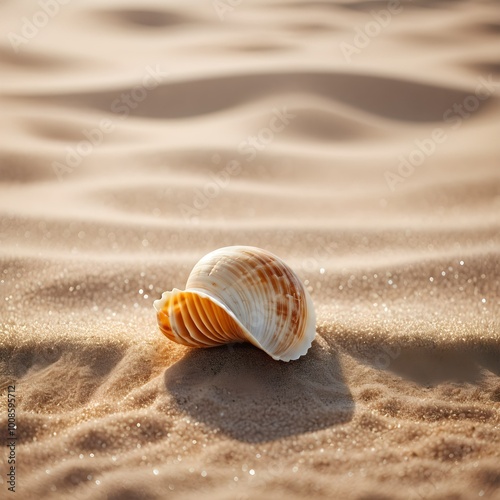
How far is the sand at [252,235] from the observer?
4.64 feet

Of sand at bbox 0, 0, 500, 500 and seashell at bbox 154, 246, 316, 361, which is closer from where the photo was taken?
sand at bbox 0, 0, 500, 500

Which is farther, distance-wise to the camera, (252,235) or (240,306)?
(252,235)

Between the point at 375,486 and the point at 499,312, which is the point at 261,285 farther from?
the point at 499,312

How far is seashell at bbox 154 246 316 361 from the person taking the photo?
1570mm

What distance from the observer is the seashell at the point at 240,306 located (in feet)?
5.15

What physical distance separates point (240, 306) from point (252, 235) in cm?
86

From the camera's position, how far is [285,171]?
284 cm

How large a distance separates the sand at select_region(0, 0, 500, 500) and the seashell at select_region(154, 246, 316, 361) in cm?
7

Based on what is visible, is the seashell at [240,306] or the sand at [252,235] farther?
the seashell at [240,306]

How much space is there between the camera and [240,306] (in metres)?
1.56

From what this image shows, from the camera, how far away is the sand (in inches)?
55.7

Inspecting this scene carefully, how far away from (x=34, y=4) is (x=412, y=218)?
3.04 metres

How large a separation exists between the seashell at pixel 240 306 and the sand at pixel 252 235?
0.07m

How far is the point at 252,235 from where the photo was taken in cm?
240
